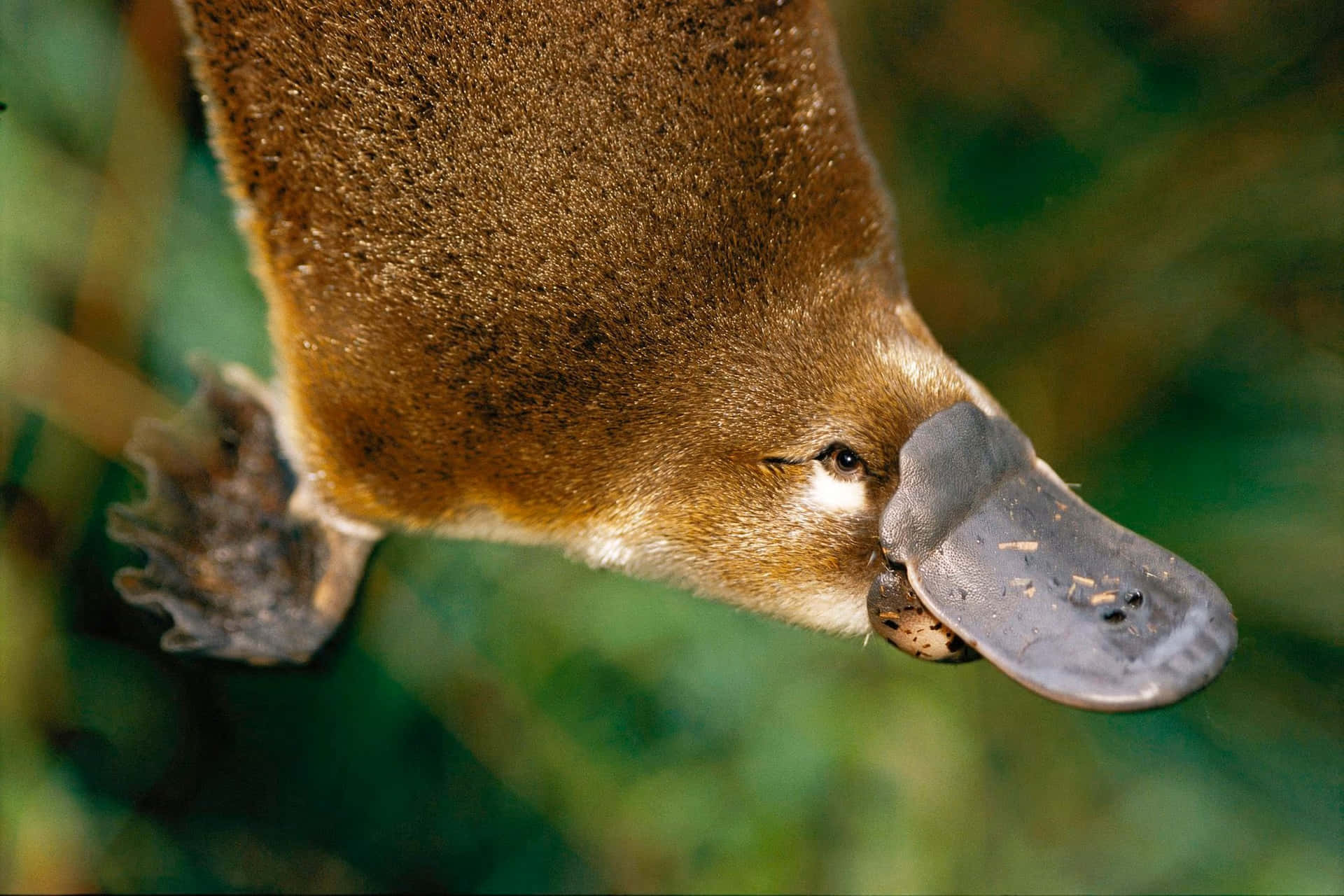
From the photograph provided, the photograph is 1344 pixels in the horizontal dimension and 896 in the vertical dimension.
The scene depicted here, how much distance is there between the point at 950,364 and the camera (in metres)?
0.82

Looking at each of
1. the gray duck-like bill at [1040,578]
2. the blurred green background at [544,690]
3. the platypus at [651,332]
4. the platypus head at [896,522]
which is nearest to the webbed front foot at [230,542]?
the blurred green background at [544,690]

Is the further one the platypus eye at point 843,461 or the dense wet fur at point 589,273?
the platypus eye at point 843,461

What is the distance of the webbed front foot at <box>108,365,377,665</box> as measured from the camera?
1.12 meters

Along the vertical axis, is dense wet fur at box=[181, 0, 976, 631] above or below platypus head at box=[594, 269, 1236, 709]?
above

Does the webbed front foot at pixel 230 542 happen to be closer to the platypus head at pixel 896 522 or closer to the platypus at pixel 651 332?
the platypus at pixel 651 332

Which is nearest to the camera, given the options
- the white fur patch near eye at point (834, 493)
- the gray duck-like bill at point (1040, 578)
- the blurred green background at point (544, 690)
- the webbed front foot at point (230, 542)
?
the gray duck-like bill at point (1040, 578)

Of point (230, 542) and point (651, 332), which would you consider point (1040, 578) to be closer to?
point (651, 332)

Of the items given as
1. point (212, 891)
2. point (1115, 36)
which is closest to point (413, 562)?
point (212, 891)

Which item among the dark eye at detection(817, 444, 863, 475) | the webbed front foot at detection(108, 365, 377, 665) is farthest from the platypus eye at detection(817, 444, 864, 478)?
the webbed front foot at detection(108, 365, 377, 665)

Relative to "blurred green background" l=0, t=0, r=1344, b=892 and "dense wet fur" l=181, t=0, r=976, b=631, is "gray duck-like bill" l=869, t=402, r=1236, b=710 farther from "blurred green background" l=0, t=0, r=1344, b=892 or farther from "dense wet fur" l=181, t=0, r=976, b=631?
"blurred green background" l=0, t=0, r=1344, b=892

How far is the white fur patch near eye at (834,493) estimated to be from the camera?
784 millimetres

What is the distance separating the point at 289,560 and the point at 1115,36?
1.46m

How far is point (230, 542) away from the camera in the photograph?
1.16 meters

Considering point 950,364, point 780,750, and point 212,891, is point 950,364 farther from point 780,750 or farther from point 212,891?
point 212,891
